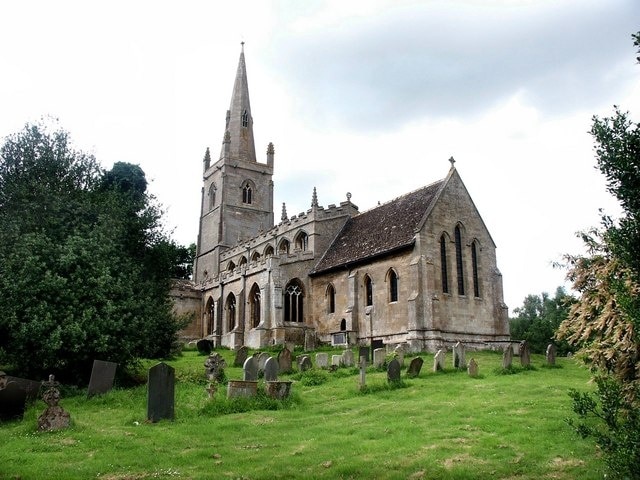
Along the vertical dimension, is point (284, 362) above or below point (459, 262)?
below

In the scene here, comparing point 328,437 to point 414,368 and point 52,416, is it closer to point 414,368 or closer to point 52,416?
point 52,416

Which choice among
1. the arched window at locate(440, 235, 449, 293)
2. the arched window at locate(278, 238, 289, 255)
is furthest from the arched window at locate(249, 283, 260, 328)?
the arched window at locate(440, 235, 449, 293)

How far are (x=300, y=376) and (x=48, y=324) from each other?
8.27 metres

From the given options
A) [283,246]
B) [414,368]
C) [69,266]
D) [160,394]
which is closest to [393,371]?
[414,368]

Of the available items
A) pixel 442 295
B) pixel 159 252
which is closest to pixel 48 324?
pixel 159 252

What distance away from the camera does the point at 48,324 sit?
1791 centimetres

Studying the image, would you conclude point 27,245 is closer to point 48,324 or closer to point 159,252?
point 48,324

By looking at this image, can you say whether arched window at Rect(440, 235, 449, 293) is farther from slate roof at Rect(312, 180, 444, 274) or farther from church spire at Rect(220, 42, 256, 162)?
church spire at Rect(220, 42, 256, 162)

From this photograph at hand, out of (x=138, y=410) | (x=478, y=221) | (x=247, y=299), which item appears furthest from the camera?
(x=247, y=299)

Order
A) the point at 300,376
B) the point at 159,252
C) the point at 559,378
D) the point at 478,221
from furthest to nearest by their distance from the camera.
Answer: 1. the point at 478,221
2. the point at 159,252
3. the point at 300,376
4. the point at 559,378

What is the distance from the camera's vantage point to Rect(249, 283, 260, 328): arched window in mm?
36906

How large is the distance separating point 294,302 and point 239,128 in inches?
1089


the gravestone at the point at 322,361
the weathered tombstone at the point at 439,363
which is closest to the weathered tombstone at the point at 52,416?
the gravestone at the point at 322,361

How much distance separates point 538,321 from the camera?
55.2m
